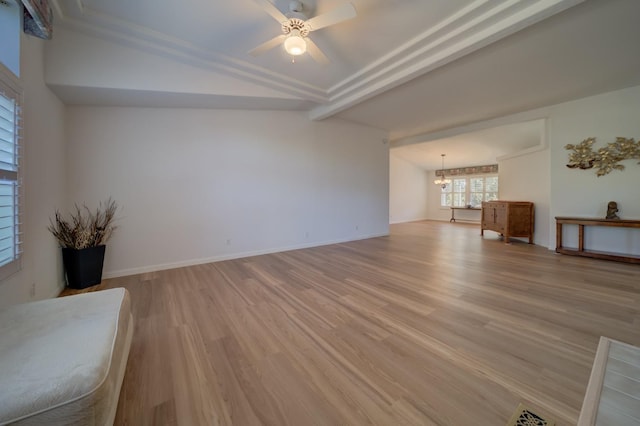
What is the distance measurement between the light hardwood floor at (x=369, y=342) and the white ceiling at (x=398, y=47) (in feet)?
9.43

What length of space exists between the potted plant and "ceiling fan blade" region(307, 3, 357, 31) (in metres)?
3.68

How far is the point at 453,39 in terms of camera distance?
2.89 m

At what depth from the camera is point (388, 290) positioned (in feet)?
9.68

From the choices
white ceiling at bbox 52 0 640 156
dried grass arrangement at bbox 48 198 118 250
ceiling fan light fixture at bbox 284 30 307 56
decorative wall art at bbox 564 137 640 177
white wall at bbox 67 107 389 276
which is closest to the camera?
ceiling fan light fixture at bbox 284 30 307 56

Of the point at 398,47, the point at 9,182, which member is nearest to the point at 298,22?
the point at 398,47

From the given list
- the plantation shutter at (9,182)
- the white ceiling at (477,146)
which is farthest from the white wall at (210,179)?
the white ceiling at (477,146)

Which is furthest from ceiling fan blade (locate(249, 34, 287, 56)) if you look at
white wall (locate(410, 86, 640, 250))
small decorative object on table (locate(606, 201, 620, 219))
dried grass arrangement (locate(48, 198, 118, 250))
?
small decorative object on table (locate(606, 201, 620, 219))

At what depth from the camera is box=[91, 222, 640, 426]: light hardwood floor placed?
1.35 m

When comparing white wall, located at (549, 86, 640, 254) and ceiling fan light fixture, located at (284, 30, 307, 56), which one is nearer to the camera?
ceiling fan light fixture, located at (284, 30, 307, 56)

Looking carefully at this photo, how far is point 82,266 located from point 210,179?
81.5 inches

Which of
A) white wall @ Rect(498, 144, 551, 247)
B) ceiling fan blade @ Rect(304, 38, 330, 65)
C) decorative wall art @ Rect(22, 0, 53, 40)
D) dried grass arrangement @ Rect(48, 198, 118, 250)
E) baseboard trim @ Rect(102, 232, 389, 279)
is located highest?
ceiling fan blade @ Rect(304, 38, 330, 65)

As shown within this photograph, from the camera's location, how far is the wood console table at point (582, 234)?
397cm

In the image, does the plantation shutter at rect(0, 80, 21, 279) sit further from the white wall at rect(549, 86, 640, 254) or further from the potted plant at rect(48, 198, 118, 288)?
the white wall at rect(549, 86, 640, 254)

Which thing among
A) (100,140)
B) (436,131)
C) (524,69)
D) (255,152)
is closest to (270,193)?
(255,152)
